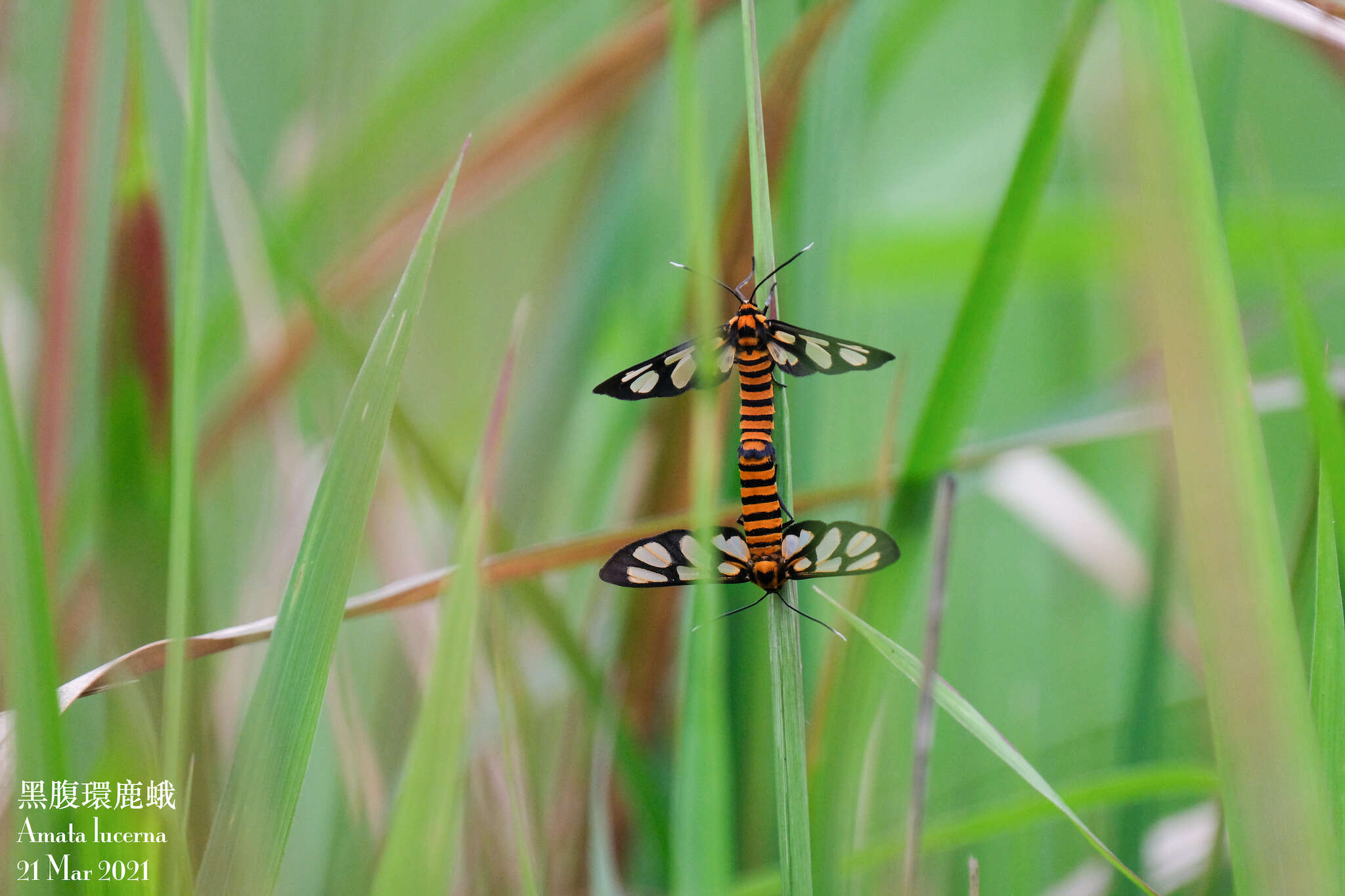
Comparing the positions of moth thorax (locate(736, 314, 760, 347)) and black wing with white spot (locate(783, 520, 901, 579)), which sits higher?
moth thorax (locate(736, 314, 760, 347))

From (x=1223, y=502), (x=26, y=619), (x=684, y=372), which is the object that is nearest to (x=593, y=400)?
(x=684, y=372)

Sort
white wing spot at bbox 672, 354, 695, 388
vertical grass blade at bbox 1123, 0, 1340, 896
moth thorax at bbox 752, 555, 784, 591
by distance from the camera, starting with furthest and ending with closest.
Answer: white wing spot at bbox 672, 354, 695, 388 < moth thorax at bbox 752, 555, 784, 591 < vertical grass blade at bbox 1123, 0, 1340, 896

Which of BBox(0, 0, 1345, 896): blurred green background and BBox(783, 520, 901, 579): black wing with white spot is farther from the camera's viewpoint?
BBox(0, 0, 1345, 896): blurred green background

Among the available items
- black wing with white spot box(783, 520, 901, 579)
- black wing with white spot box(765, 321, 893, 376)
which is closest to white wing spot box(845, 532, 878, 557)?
black wing with white spot box(783, 520, 901, 579)

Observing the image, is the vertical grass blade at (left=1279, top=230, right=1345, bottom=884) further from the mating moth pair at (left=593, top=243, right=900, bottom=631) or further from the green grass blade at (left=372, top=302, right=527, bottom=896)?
the green grass blade at (left=372, top=302, right=527, bottom=896)

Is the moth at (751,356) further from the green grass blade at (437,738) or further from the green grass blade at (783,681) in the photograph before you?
the green grass blade at (437,738)

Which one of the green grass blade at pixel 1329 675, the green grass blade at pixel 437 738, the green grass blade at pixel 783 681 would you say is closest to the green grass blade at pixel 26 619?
the green grass blade at pixel 437 738
